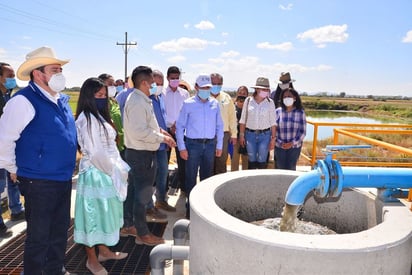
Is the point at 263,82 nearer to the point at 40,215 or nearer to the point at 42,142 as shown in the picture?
the point at 42,142

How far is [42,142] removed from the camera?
245cm

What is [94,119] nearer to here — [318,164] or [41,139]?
[41,139]

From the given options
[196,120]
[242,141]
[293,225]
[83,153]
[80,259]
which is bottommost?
[80,259]

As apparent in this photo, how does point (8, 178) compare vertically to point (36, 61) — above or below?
below

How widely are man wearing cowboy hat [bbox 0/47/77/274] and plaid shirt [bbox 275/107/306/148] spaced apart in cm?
294

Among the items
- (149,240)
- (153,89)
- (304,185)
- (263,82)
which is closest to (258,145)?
(263,82)

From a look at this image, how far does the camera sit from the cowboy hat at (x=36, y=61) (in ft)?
8.49

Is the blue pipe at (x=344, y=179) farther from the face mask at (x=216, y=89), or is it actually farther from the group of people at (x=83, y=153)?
the face mask at (x=216, y=89)

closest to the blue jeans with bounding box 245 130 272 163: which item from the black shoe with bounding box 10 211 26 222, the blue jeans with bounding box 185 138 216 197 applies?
the blue jeans with bounding box 185 138 216 197

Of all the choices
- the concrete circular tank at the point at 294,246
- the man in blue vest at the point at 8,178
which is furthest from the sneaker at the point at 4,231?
the concrete circular tank at the point at 294,246

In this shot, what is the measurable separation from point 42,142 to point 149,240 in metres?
1.67

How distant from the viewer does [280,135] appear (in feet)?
15.5

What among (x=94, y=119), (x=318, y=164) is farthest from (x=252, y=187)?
(x=94, y=119)

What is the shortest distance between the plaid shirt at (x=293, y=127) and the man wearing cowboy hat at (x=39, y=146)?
294 centimetres
